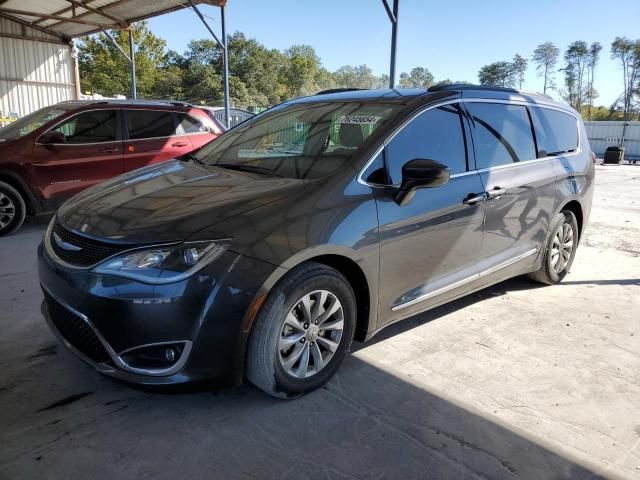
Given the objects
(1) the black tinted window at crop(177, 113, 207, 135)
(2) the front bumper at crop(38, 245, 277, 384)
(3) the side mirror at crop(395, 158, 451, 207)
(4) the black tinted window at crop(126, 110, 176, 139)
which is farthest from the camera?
(1) the black tinted window at crop(177, 113, 207, 135)

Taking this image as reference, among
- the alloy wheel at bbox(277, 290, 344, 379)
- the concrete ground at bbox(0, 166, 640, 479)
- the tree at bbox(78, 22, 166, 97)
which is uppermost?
the tree at bbox(78, 22, 166, 97)

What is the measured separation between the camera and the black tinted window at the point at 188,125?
755 centimetres

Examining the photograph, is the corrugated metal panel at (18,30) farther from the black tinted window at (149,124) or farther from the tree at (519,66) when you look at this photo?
the tree at (519,66)

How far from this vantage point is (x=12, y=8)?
15398 millimetres

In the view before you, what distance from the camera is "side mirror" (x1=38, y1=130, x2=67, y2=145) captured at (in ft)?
20.7

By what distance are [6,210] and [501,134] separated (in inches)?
228

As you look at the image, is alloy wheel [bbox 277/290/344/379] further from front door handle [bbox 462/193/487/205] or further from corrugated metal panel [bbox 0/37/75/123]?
Answer: corrugated metal panel [bbox 0/37/75/123]

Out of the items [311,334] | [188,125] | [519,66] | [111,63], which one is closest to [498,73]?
[519,66]

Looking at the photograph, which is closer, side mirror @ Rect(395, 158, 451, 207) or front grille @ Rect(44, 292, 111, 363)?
front grille @ Rect(44, 292, 111, 363)

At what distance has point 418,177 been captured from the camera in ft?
9.27

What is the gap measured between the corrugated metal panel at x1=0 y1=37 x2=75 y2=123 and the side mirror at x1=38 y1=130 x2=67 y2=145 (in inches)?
539

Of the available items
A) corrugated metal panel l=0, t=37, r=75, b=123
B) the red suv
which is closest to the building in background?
corrugated metal panel l=0, t=37, r=75, b=123

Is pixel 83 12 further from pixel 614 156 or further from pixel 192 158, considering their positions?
pixel 614 156

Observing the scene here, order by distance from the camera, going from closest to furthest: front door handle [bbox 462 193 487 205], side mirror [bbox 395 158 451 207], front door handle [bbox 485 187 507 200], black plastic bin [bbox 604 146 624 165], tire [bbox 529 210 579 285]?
side mirror [bbox 395 158 451 207] → front door handle [bbox 462 193 487 205] → front door handle [bbox 485 187 507 200] → tire [bbox 529 210 579 285] → black plastic bin [bbox 604 146 624 165]
